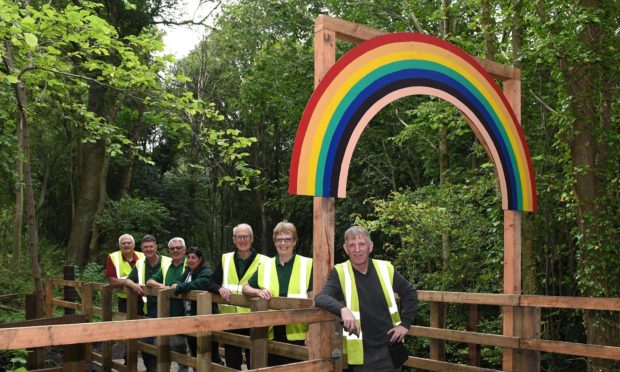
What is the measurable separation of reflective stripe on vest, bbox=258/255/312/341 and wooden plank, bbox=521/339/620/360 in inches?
78.3

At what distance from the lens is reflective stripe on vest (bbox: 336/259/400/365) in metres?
4.11

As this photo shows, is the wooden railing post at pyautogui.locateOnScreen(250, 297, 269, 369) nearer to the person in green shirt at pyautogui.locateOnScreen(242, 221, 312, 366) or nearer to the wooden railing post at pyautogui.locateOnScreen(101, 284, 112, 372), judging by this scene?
the person in green shirt at pyautogui.locateOnScreen(242, 221, 312, 366)

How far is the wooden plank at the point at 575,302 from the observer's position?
5.01 meters

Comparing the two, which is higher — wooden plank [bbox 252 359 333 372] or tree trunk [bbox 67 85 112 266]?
tree trunk [bbox 67 85 112 266]

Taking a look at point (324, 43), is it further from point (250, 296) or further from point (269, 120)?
point (269, 120)

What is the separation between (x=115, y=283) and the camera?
7.24 metres

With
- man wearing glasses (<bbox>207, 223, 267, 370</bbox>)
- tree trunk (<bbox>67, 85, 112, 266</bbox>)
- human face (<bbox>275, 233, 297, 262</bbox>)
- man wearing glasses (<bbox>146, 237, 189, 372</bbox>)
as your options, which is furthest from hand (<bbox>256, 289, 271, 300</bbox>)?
tree trunk (<bbox>67, 85, 112, 266</bbox>)

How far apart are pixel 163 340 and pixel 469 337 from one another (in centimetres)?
297

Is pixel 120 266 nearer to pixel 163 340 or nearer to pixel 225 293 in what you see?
pixel 163 340

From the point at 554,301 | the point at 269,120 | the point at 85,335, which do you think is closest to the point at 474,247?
the point at 554,301

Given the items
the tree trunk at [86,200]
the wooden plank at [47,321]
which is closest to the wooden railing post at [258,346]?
the wooden plank at [47,321]

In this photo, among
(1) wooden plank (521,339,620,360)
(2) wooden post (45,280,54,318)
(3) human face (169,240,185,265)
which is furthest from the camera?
(2) wooden post (45,280,54,318)

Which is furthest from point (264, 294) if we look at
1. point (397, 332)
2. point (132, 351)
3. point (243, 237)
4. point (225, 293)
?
point (132, 351)

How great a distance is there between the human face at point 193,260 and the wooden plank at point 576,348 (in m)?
3.15
